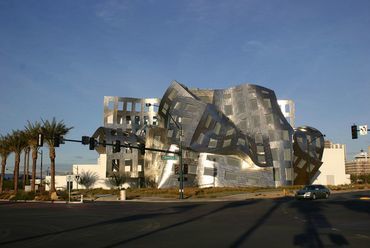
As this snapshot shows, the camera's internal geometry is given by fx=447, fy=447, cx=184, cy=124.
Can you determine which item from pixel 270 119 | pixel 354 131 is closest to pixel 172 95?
pixel 270 119

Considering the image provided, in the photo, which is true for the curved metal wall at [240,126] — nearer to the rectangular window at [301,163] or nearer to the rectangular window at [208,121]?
the rectangular window at [208,121]

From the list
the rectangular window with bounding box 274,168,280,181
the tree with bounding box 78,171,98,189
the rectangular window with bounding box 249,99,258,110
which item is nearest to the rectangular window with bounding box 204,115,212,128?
the rectangular window with bounding box 249,99,258,110

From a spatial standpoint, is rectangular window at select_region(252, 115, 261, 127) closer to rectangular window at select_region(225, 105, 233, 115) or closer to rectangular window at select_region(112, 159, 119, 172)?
rectangular window at select_region(225, 105, 233, 115)

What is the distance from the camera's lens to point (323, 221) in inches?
788

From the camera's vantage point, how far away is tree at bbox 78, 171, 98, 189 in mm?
90875

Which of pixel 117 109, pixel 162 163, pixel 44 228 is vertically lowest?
pixel 44 228

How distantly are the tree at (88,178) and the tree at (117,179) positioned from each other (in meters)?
4.30

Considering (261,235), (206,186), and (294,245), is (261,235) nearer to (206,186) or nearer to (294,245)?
(294,245)

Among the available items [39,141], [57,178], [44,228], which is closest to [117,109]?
[57,178]

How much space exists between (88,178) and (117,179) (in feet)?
35.6

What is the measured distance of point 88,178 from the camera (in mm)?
91312

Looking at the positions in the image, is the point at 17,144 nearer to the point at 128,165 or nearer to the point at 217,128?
the point at 128,165

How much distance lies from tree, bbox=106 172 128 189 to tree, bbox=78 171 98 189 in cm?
430

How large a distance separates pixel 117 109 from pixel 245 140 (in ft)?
126
